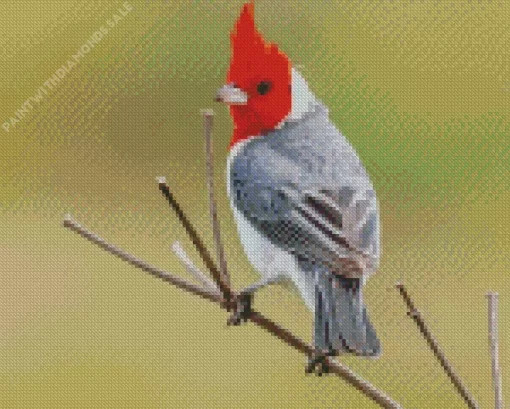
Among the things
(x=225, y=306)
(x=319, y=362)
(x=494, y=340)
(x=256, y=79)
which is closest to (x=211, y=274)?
(x=225, y=306)

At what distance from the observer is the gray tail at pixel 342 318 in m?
1.61

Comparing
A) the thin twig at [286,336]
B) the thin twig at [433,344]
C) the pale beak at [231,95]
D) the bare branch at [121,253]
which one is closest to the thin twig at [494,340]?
the thin twig at [433,344]

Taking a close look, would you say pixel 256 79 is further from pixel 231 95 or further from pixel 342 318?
pixel 342 318

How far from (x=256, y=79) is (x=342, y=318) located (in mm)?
401

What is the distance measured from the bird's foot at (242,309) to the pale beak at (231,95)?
28cm

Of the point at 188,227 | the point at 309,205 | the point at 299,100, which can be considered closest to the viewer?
the point at 188,227

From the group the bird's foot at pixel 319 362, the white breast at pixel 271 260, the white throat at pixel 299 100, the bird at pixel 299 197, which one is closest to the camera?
the bird's foot at pixel 319 362

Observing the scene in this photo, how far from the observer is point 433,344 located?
1388 millimetres

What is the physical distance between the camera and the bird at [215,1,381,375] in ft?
5.48

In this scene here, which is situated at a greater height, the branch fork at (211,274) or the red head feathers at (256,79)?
the red head feathers at (256,79)

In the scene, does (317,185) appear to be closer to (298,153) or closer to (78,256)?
(298,153)

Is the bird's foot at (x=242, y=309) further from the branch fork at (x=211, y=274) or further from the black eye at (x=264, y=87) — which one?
the black eye at (x=264, y=87)

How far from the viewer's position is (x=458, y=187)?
3.82m

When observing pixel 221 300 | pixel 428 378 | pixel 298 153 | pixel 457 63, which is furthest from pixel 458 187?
pixel 221 300
